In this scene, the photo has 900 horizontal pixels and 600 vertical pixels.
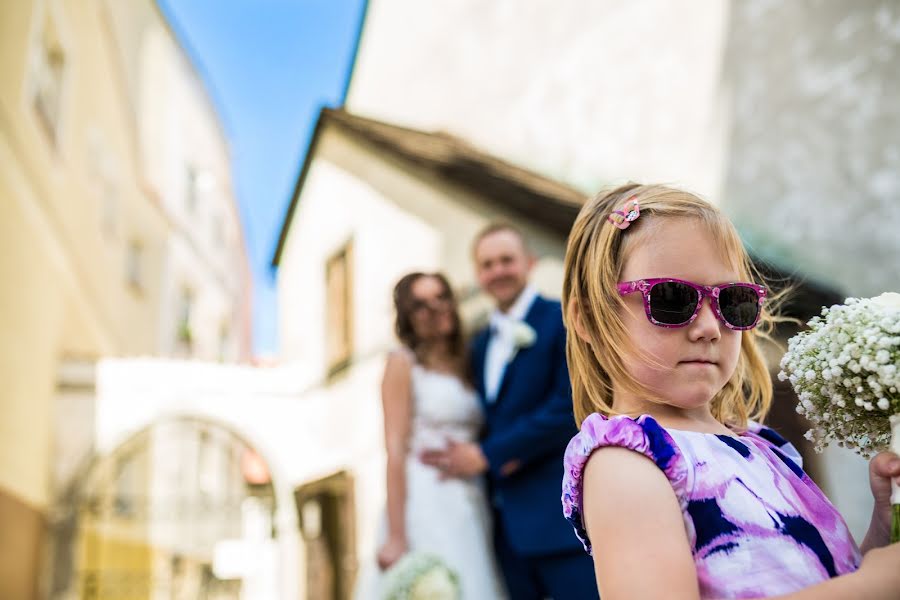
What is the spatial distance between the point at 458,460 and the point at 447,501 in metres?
0.23

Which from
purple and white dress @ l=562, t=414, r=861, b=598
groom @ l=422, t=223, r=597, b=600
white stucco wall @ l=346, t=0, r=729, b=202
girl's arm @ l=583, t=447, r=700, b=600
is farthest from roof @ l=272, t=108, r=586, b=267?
girl's arm @ l=583, t=447, r=700, b=600

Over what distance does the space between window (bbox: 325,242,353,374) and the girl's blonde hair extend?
773 cm

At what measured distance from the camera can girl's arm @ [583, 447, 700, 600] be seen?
3.37 feet

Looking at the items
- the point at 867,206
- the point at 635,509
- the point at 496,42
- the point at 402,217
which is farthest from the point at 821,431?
the point at 496,42

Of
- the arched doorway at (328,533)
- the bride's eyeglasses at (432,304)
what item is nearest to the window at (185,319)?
the arched doorway at (328,533)

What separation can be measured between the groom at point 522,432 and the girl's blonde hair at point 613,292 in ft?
4.02

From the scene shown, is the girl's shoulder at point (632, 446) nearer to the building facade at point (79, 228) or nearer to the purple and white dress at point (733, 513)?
the purple and white dress at point (733, 513)

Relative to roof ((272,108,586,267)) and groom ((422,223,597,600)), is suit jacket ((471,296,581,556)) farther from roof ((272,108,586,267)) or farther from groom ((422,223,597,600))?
roof ((272,108,586,267))

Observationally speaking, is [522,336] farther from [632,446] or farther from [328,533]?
[328,533]

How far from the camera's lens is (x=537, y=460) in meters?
2.99

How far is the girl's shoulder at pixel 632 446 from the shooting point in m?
1.11

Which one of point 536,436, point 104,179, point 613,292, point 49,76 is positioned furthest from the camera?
point 104,179

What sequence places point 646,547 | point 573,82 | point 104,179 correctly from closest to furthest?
point 646,547 < point 573,82 < point 104,179

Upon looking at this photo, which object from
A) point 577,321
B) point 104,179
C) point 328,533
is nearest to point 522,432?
point 577,321
